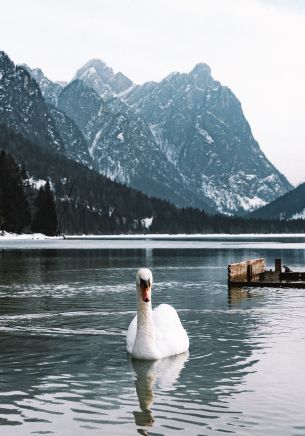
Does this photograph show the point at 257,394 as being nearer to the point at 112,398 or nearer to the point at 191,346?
the point at 112,398

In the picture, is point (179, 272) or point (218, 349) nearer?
point (218, 349)

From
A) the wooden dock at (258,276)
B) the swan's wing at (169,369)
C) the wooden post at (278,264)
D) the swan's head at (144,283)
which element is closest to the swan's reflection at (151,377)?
the swan's wing at (169,369)

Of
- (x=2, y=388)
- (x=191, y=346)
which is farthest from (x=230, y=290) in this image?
(x=2, y=388)

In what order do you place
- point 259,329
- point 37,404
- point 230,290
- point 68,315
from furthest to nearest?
1. point 230,290
2. point 68,315
3. point 259,329
4. point 37,404

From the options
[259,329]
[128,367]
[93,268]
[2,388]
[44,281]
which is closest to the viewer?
[2,388]

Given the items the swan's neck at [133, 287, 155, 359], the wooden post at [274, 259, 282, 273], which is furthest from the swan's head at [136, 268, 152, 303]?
the wooden post at [274, 259, 282, 273]

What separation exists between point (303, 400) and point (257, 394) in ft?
4.10

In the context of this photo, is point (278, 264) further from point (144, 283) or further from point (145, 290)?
point (145, 290)

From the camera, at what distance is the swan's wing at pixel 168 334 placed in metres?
22.6

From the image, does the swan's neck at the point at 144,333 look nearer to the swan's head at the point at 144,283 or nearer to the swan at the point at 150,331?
the swan at the point at 150,331

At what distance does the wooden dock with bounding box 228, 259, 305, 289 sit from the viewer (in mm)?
54906

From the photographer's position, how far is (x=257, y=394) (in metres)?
18.5

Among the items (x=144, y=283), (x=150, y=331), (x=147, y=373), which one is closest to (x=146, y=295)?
(x=144, y=283)

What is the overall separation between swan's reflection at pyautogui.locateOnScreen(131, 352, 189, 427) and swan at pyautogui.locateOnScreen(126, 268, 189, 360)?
0.23 m
